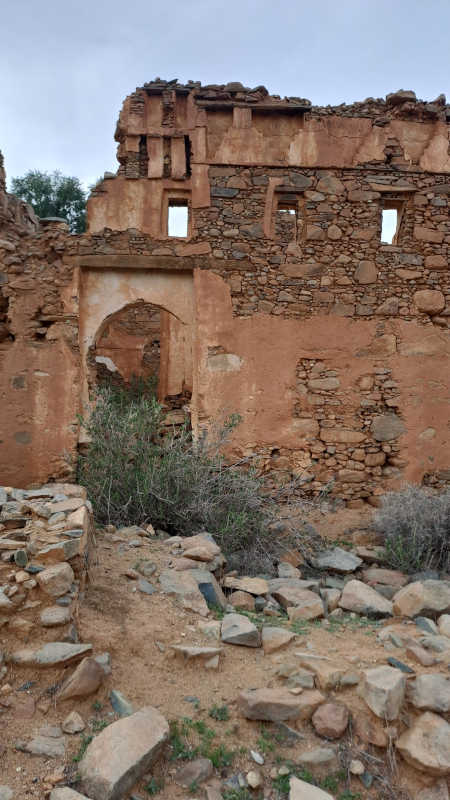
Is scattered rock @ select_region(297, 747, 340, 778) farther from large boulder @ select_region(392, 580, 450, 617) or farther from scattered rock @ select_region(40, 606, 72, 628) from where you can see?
large boulder @ select_region(392, 580, 450, 617)

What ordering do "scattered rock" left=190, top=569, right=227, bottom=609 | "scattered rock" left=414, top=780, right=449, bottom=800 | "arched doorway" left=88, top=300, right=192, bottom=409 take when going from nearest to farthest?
"scattered rock" left=414, top=780, right=449, bottom=800, "scattered rock" left=190, top=569, right=227, bottom=609, "arched doorway" left=88, top=300, right=192, bottom=409

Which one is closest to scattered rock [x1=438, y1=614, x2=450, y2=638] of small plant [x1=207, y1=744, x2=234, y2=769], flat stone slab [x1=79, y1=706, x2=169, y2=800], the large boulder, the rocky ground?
the rocky ground

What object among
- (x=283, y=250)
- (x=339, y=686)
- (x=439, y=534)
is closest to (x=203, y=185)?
(x=283, y=250)

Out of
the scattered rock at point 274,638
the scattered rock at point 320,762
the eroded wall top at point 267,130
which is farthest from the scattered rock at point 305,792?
the eroded wall top at point 267,130

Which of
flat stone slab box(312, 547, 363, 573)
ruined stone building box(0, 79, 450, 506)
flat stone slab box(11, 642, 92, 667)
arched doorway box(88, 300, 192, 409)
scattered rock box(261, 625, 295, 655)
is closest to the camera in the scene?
flat stone slab box(11, 642, 92, 667)

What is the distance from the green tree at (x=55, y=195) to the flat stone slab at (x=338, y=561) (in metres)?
15.5

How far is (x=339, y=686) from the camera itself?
9.21ft

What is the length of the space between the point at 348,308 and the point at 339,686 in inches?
211

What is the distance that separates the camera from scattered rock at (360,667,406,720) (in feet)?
8.52

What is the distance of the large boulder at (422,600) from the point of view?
3.98 m

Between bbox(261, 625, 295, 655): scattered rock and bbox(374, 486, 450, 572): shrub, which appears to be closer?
bbox(261, 625, 295, 655): scattered rock

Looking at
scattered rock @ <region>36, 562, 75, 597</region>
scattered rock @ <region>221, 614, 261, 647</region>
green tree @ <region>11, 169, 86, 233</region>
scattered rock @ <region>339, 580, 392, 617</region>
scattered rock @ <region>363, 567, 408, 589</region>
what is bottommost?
scattered rock @ <region>363, 567, 408, 589</region>

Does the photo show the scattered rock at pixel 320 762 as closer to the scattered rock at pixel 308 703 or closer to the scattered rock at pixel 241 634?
the scattered rock at pixel 308 703

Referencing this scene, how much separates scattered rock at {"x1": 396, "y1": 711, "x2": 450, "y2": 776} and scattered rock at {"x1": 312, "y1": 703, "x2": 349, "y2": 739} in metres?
0.26
